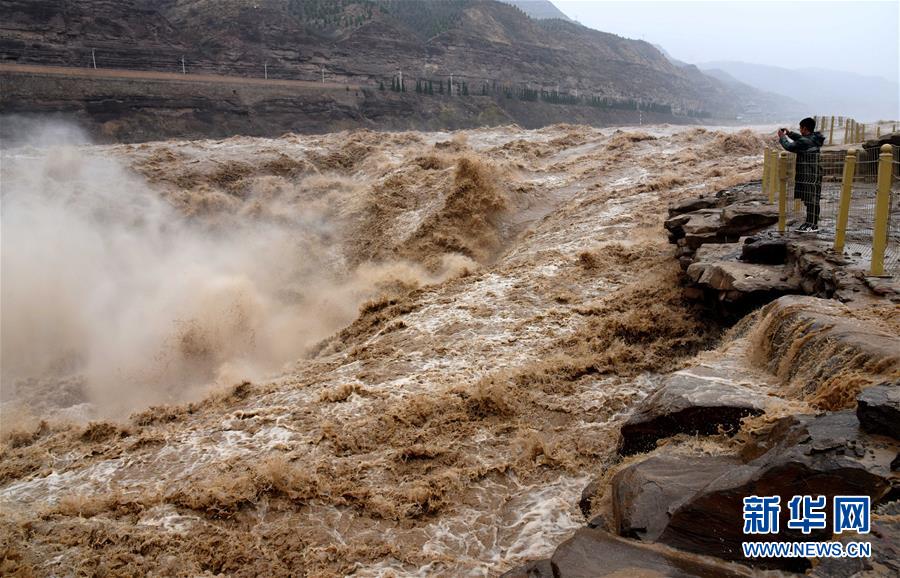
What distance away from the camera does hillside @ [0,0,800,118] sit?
37.9m

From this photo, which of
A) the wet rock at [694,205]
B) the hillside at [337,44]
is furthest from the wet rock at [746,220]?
the hillside at [337,44]

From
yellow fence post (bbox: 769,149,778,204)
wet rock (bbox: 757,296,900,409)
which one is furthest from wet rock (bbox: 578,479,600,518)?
yellow fence post (bbox: 769,149,778,204)

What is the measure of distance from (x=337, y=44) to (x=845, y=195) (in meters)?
52.4

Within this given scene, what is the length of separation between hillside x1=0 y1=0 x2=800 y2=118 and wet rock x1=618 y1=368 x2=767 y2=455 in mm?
40924

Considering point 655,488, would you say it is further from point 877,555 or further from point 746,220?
point 746,220

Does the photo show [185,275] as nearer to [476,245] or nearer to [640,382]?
[476,245]

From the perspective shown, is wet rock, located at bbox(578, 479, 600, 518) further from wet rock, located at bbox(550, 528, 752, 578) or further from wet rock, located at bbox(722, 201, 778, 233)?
wet rock, located at bbox(722, 201, 778, 233)

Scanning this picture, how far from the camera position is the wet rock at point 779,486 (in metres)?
2.90

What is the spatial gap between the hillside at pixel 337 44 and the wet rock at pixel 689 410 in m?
40.9

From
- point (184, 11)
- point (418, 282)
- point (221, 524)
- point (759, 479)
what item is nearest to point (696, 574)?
point (759, 479)

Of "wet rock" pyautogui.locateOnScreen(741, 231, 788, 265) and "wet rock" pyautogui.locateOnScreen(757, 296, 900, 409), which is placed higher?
"wet rock" pyautogui.locateOnScreen(741, 231, 788, 265)

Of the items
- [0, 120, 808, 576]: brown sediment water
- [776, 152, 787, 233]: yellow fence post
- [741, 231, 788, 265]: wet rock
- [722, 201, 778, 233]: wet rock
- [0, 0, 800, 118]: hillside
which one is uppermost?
[0, 0, 800, 118]: hillside

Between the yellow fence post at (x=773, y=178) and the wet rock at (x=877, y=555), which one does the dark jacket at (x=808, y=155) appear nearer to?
the yellow fence post at (x=773, y=178)

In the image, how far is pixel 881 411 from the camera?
318cm
